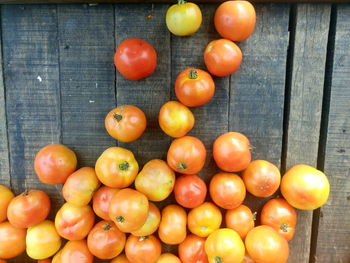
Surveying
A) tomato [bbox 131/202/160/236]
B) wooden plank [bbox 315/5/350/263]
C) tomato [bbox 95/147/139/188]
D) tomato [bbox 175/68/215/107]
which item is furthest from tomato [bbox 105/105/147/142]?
wooden plank [bbox 315/5/350/263]

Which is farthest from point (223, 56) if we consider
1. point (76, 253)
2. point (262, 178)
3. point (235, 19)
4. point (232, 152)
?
point (76, 253)

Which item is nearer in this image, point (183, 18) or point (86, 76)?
point (183, 18)

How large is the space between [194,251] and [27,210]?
69 cm

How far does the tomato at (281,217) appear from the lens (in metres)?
1.14

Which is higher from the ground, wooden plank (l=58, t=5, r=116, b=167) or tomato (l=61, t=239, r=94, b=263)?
wooden plank (l=58, t=5, r=116, b=167)

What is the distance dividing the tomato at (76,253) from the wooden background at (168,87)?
22 centimetres

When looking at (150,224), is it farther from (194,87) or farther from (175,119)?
(194,87)

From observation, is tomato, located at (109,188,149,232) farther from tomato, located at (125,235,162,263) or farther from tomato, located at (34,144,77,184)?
tomato, located at (34,144,77,184)

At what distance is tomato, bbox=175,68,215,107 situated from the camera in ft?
3.37

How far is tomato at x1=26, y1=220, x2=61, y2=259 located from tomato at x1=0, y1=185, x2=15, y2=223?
13 cm

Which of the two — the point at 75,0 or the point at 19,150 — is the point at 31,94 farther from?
the point at 75,0

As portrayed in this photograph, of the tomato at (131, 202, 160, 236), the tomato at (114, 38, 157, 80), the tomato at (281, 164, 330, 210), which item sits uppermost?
the tomato at (114, 38, 157, 80)

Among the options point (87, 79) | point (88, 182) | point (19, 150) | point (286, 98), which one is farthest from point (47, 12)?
point (286, 98)

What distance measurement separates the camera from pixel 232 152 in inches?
41.8
